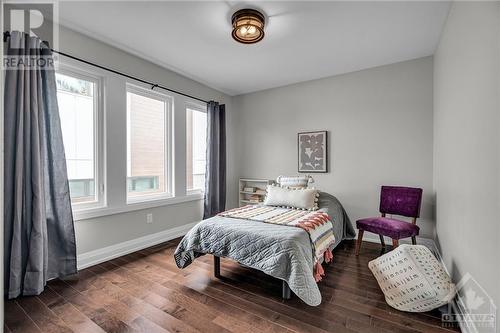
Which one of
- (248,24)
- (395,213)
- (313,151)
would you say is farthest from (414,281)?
(248,24)

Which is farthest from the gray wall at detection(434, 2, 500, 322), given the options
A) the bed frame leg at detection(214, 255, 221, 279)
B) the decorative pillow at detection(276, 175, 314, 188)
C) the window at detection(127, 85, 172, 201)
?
the window at detection(127, 85, 172, 201)

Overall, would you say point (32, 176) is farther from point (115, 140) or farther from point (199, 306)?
point (199, 306)

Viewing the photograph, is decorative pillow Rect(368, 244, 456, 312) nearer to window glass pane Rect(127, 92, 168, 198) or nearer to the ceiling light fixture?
the ceiling light fixture

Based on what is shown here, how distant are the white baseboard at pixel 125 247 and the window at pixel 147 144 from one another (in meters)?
0.54

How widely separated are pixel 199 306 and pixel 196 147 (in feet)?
8.86

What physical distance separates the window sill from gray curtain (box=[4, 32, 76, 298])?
0.25 metres

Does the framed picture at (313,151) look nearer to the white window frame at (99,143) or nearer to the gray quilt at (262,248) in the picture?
the gray quilt at (262,248)

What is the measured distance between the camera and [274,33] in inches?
104

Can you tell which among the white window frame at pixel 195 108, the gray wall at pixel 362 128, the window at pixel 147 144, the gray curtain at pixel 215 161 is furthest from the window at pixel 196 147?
the gray wall at pixel 362 128

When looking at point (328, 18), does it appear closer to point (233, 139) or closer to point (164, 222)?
point (233, 139)

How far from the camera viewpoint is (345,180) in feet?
12.2

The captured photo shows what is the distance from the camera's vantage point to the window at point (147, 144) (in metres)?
3.24

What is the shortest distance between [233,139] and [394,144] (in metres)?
2.75

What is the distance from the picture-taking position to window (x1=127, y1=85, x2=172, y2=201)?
10.6 ft
